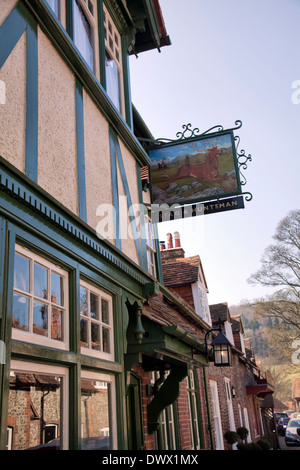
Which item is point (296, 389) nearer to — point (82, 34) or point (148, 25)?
point (148, 25)

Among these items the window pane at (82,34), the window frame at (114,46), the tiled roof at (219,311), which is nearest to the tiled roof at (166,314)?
the window frame at (114,46)

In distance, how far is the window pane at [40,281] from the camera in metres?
3.59

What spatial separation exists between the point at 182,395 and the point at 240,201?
4.89 meters

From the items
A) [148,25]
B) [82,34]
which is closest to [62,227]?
[82,34]

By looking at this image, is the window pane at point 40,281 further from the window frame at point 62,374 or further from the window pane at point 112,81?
the window pane at point 112,81

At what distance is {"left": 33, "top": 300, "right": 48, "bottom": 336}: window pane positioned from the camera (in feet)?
11.4

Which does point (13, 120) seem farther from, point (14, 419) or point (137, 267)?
point (137, 267)

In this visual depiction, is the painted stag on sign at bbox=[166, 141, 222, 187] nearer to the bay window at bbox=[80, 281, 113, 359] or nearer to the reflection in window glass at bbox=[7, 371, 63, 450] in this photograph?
the bay window at bbox=[80, 281, 113, 359]

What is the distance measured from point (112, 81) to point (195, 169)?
7.22ft

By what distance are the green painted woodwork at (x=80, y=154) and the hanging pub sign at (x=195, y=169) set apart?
3.17 meters

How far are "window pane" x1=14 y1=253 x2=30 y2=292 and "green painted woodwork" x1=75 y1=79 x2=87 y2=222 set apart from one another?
3.69 ft

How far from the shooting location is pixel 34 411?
3271 mm

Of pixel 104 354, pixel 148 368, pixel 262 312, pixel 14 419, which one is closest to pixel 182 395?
pixel 148 368
